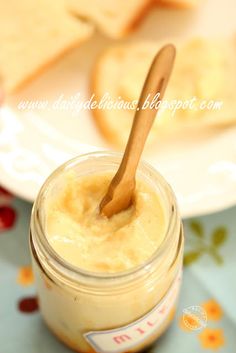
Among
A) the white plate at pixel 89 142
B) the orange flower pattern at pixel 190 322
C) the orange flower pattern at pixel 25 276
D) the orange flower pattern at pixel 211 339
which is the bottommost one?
the orange flower pattern at pixel 211 339

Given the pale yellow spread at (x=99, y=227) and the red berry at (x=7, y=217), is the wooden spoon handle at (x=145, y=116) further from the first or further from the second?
the red berry at (x=7, y=217)

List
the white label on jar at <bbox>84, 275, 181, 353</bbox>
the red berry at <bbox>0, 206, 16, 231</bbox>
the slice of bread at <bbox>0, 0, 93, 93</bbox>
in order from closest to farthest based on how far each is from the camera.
Answer: the white label on jar at <bbox>84, 275, 181, 353</bbox>
the red berry at <bbox>0, 206, 16, 231</bbox>
the slice of bread at <bbox>0, 0, 93, 93</bbox>

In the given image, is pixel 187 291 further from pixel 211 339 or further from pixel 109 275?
pixel 109 275

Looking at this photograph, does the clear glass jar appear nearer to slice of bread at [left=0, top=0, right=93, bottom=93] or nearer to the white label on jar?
the white label on jar

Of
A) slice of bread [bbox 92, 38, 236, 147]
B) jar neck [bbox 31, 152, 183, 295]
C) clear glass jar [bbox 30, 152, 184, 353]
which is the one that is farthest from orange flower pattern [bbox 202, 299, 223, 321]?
slice of bread [bbox 92, 38, 236, 147]

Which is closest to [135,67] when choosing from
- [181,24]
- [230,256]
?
[181,24]

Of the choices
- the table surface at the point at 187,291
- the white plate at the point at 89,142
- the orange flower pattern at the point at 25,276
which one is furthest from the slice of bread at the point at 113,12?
the orange flower pattern at the point at 25,276
